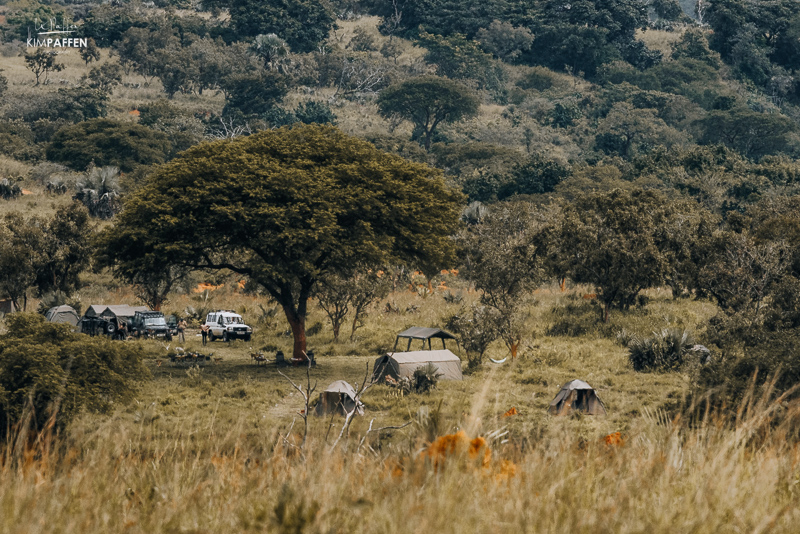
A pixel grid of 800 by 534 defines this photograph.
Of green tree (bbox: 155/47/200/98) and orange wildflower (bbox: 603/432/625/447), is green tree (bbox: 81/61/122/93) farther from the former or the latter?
orange wildflower (bbox: 603/432/625/447)

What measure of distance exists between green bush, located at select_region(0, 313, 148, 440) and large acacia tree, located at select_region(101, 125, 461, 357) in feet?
22.8

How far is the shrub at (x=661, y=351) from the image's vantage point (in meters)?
24.2

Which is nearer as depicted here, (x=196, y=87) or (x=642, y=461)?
(x=642, y=461)

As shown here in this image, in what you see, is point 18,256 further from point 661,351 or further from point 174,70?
point 174,70

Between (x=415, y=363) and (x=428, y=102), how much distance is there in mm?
72052

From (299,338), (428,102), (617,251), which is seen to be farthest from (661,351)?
(428,102)

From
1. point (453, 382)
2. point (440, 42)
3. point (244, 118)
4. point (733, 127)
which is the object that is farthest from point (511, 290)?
point (440, 42)

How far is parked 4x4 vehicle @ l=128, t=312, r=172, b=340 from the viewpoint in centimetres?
3164

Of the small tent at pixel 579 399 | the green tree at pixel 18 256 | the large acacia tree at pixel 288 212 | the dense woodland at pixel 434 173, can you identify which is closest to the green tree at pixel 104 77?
the dense woodland at pixel 434 173

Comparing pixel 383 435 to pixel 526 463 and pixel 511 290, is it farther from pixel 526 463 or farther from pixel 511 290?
pixel 511 290

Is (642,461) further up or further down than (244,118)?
further up

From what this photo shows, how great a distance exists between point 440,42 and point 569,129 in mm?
27893

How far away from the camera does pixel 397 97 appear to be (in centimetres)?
9231

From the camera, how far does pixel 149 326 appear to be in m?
31.8
